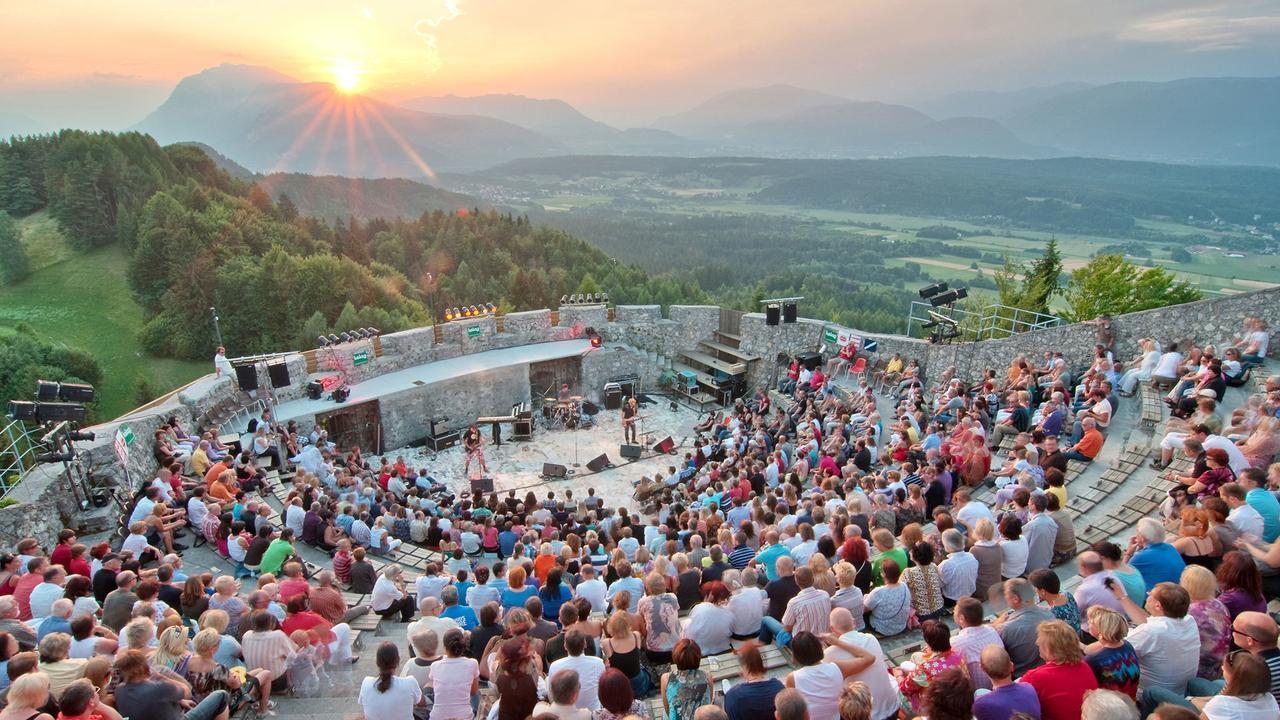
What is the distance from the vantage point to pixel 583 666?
4703mm

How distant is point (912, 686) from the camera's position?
4.52m

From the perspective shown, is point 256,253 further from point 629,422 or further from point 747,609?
point 747,609

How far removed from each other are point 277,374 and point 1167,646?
1590cm

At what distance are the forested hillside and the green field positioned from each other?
1.12 metres

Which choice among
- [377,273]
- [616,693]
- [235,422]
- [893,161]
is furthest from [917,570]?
[893,161]

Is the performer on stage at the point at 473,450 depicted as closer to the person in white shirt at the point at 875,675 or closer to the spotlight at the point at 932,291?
the spotlight at the point at 932,291

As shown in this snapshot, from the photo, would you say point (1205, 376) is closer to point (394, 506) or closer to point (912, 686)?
point (912, 686)

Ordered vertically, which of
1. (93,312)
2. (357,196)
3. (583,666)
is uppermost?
(357,196)

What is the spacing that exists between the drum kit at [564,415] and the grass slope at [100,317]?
1041 inches

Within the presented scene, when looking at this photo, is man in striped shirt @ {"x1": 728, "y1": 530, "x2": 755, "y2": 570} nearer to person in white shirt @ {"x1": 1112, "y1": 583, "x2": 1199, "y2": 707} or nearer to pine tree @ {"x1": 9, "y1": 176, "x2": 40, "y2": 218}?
person in white shirt @ {"x1": 1112, "y1": 583, "x2": 1199, "y2": 707}

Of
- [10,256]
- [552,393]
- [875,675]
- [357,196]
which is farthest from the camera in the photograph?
[357,196]

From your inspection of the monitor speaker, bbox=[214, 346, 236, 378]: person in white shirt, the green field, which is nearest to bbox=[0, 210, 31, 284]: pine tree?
the green field

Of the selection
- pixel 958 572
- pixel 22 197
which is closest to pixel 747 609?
pixel 958 572

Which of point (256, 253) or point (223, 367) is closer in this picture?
point (223, 367)
